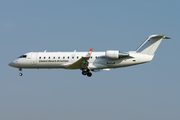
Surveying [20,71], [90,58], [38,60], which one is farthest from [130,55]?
[20,71]

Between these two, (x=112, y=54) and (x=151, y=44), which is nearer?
(x=112, y=54)

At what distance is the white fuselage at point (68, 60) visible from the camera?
39.6m

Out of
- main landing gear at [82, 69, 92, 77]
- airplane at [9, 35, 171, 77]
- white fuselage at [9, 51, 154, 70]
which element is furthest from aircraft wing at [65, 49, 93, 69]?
main landing gear at [82, 69, 92, 77]

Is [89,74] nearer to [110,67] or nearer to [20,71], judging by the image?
[110,67]

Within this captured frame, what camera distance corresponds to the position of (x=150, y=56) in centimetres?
3962

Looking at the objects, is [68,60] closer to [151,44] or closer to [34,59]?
[34,59]

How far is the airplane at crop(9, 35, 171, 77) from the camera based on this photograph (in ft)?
129

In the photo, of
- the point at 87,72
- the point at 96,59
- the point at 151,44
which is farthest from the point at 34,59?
the point at 151,44

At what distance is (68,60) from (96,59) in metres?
3.23

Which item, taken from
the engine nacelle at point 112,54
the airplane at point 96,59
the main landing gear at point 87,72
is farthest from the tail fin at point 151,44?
the main landing gear at point 87,72

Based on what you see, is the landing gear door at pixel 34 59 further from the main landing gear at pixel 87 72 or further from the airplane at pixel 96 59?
the main landing gear at pixel 87 72

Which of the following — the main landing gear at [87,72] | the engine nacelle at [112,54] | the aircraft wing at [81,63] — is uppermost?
the engine nacelle at [112,54]

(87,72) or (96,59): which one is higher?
(96,59)

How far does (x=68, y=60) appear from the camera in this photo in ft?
135
